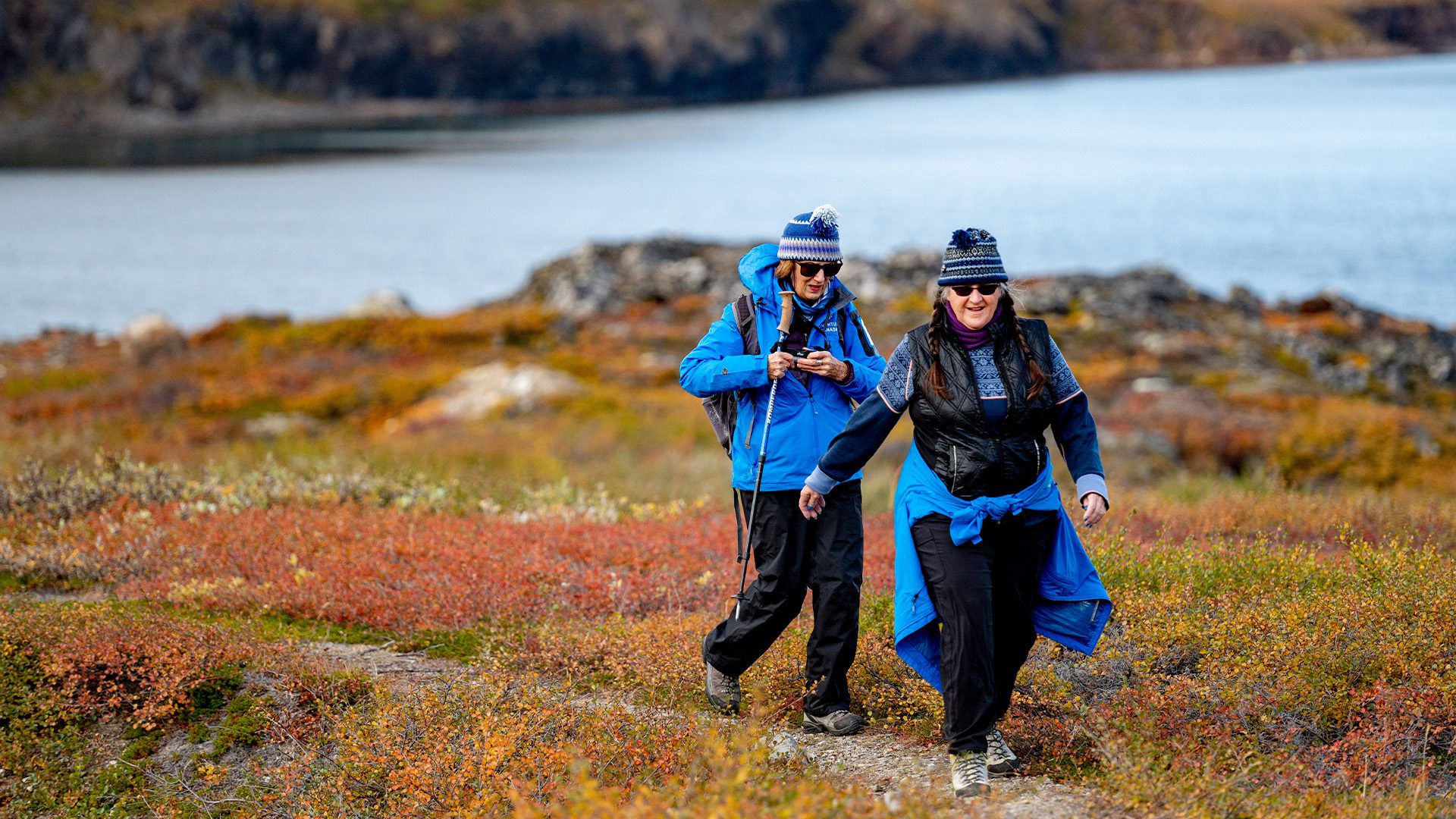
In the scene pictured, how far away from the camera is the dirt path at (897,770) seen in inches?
184

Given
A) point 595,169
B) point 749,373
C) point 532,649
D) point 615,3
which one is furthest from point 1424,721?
point 615,3

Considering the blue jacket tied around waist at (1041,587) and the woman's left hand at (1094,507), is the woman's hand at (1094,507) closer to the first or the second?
the woman's left hand at (1094,507)

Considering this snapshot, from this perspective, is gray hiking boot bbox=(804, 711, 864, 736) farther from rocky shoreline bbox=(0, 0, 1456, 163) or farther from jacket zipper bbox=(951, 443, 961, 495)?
rocky shoreline bbox=(0, 0, 1456, 163)

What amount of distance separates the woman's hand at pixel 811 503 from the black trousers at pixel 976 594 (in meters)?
0.44

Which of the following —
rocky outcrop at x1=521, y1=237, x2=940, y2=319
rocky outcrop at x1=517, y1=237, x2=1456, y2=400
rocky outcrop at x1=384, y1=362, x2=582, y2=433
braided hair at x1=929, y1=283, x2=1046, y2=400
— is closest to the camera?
braided hair at x1=929, y1=283, x2=1046, y2=400

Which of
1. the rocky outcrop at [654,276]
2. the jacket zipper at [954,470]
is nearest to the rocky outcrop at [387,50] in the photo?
the rocky outcrop at [654,276]

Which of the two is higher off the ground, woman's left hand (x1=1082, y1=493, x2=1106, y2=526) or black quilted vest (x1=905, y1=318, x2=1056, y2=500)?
black quilted vest (x1=905, y1=318, x2=1056, y2=500)

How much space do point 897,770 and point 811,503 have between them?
1207 mm

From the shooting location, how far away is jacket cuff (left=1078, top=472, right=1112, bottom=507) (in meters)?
4.96

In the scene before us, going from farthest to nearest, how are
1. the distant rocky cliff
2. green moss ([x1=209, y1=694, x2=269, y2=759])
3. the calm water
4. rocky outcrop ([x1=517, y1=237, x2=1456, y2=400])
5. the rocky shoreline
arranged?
the distant rocky cliff → the rocky shoreline → the calm water → rocky outcrop ([x1=517, y1=237, x2=1456, y2=400]) → green moss ([x1=209, y1=694, x2=269, y2=759])

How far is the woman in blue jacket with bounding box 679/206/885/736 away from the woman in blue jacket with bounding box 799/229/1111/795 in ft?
1.73

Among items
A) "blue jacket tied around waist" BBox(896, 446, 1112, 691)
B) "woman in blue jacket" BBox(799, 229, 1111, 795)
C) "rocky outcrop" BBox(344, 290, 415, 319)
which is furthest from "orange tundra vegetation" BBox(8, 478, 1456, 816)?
"rocky outcrop" BBox(344, 290, 415, 319)

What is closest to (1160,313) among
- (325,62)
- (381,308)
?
(381,308)

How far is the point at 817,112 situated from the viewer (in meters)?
165
